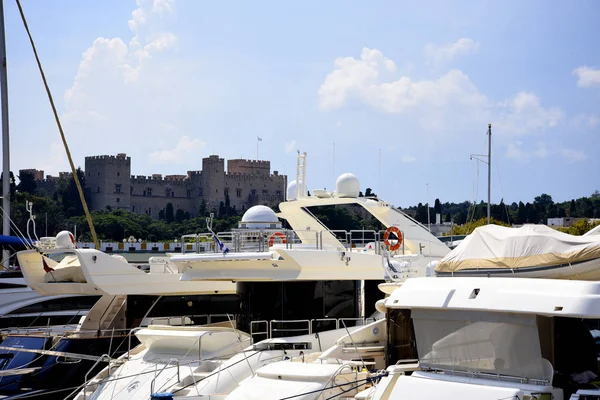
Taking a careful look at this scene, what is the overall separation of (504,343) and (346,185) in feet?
38.6

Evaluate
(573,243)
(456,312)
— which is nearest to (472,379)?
(456,312)

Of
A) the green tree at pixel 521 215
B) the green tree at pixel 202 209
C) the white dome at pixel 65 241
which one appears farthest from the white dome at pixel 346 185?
the green tree at pixel 202 209

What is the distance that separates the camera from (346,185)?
22547 millimetres

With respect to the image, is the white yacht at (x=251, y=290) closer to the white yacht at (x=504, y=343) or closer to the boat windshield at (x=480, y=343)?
the boat windshield at (x=480, y=343)

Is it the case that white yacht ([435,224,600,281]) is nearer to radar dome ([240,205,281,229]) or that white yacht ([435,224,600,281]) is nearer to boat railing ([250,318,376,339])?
boat railing ([250,318,376,339])

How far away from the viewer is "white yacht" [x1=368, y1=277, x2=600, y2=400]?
1069 cm

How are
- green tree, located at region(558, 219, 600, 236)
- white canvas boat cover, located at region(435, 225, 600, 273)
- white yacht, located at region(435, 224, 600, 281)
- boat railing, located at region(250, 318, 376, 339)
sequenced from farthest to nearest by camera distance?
1. green tree, located at region(558, 219, 600, 236)
2. boat railing, located at region(250, 318, 376, 339)
3. white canvas boat cover, located at region(435, 225, 600, 273)
4. white yacht, located at region(435, 224, 600, 281)

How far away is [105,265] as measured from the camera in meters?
19.3

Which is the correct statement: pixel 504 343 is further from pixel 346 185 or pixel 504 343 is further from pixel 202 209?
pixel 202 209

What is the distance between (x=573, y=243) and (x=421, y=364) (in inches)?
107

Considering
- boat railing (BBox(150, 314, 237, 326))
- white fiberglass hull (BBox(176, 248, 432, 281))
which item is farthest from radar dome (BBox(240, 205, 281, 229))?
white fiberglass hull (BBox(176, 248, 432, 281))

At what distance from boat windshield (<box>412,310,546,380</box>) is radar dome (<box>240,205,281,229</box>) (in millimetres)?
9026

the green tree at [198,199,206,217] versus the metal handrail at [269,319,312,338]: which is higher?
the green tree at [198,199,206,217]

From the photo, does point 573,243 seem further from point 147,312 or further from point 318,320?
point 147,312
